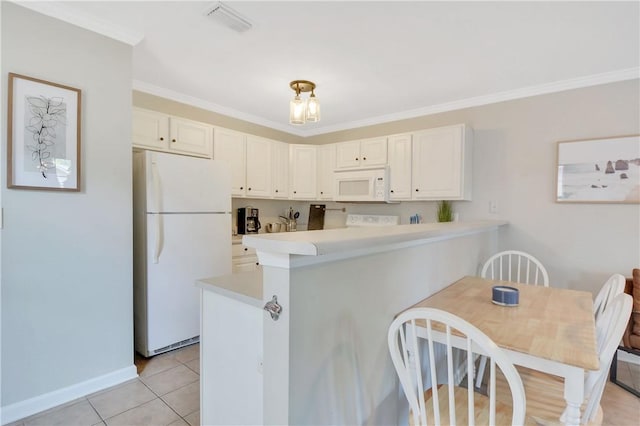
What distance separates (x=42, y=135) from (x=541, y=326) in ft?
9.15

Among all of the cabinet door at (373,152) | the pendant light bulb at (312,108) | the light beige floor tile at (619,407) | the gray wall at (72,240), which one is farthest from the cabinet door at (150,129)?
the light beige floor tile at (619,407)

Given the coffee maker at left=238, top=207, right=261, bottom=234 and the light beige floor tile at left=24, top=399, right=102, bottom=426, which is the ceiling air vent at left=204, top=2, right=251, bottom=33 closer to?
the coffee maker at left=238, top=207, right=261, bottom=234

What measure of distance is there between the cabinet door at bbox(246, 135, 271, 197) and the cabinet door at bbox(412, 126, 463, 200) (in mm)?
1786

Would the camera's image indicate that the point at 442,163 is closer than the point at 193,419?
No

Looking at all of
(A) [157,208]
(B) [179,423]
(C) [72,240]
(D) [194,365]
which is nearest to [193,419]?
(B) [179,423]

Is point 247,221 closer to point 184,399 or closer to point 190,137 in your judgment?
point 190,137

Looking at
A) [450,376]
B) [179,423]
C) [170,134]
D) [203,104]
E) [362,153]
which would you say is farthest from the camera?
[362,153]

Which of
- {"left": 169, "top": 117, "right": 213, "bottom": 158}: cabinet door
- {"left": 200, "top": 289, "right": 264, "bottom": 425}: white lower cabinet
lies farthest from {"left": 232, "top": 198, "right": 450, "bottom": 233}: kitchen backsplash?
{"left": 200, "top": 289, "right": 264, "bottom": 425}: white lower cabinet

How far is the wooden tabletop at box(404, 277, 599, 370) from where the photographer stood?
3.81ft

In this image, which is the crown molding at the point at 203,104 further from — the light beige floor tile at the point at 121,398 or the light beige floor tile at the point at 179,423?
the light beige floor tile at the point at 179,423

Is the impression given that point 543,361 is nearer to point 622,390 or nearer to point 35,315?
point 622,390

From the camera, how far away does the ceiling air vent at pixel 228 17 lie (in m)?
1.83

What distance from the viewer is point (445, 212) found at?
337 cm

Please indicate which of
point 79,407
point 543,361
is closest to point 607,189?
point 543,361
